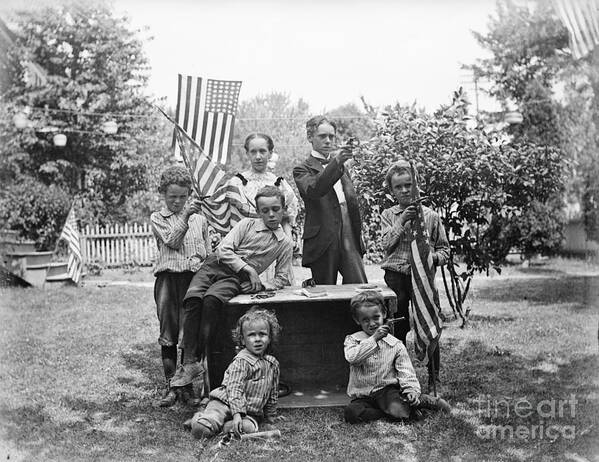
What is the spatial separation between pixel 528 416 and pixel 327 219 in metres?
2.20

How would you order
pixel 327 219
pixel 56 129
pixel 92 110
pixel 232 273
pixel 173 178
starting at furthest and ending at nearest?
pixel 92 110 < pixel 56 129 < pixel 327 219 < pixel 173 178 < pixel 232 273

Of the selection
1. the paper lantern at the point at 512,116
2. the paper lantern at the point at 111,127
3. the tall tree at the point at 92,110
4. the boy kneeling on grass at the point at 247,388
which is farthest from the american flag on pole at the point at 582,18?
the paper lantern at the point at 111,127

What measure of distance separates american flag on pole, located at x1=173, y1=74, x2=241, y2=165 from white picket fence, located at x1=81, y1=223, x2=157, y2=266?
11.8 meters

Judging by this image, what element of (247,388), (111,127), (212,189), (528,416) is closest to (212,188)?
(212,189)

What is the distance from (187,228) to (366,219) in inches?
112

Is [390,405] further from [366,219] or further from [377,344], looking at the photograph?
[366,219]

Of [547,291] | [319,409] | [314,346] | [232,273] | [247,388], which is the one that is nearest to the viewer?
[247,388]

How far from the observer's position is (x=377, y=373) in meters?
4.45

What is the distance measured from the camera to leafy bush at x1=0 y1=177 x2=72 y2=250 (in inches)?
551

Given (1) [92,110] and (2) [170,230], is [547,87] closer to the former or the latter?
(2) [170,230]

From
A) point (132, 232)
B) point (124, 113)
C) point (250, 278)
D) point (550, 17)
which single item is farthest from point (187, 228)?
→ point (124, 113)

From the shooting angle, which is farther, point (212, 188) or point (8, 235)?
point (8, 235)

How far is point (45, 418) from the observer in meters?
4.67

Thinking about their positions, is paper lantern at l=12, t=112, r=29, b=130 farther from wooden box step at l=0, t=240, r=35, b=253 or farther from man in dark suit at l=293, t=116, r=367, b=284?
man in dark suit at l=293, t=116, r=367, b=284
